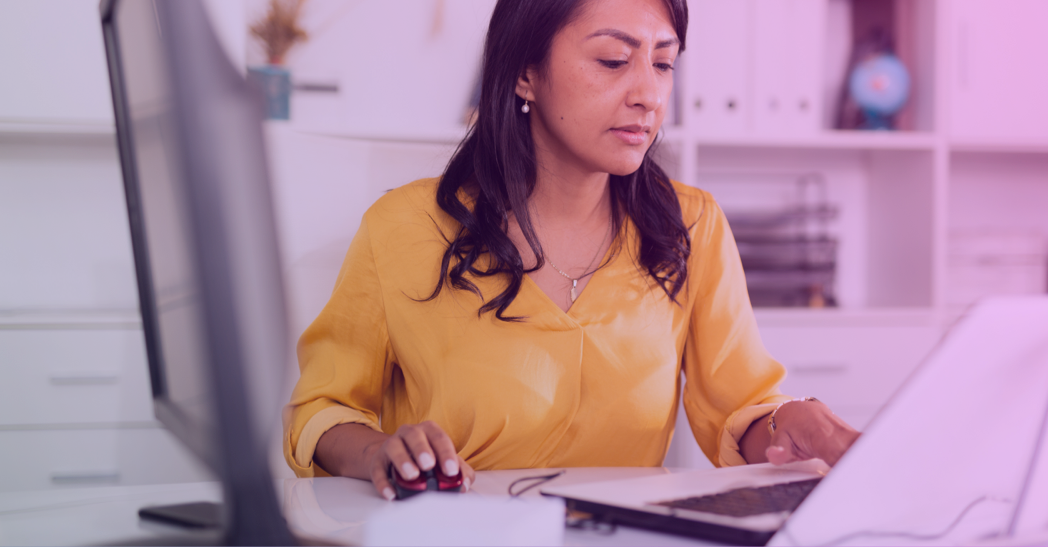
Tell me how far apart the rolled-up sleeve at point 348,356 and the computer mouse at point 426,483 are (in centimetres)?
26

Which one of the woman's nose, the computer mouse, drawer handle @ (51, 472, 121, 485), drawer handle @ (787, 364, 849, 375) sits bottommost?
drawer handle @ (51, 472, 121, 485)

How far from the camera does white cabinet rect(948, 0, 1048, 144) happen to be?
6.57 ft

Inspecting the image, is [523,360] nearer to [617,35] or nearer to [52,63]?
[617,35]

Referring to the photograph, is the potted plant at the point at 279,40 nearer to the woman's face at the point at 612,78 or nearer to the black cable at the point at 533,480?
the woman's face at the point at 612,78

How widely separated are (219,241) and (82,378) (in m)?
1.67

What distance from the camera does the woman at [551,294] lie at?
3.36 feet

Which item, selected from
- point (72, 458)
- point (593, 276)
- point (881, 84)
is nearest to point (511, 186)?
point (593, 276)

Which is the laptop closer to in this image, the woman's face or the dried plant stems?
the woman's face

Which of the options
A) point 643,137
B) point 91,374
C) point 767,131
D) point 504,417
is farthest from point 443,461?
point 767,131

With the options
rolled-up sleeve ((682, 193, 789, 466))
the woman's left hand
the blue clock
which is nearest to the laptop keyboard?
the woman's left hand

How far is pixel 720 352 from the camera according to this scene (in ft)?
3.72

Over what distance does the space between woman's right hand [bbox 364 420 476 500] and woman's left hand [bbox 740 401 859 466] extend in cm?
35

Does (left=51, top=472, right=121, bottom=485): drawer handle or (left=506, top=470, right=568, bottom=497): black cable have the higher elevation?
(left=506, top=470, right=568, bottom=497): black cable

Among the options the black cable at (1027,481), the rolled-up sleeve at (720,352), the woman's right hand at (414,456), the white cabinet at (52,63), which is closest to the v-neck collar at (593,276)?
the rolled-up sleeve at (720,352)
